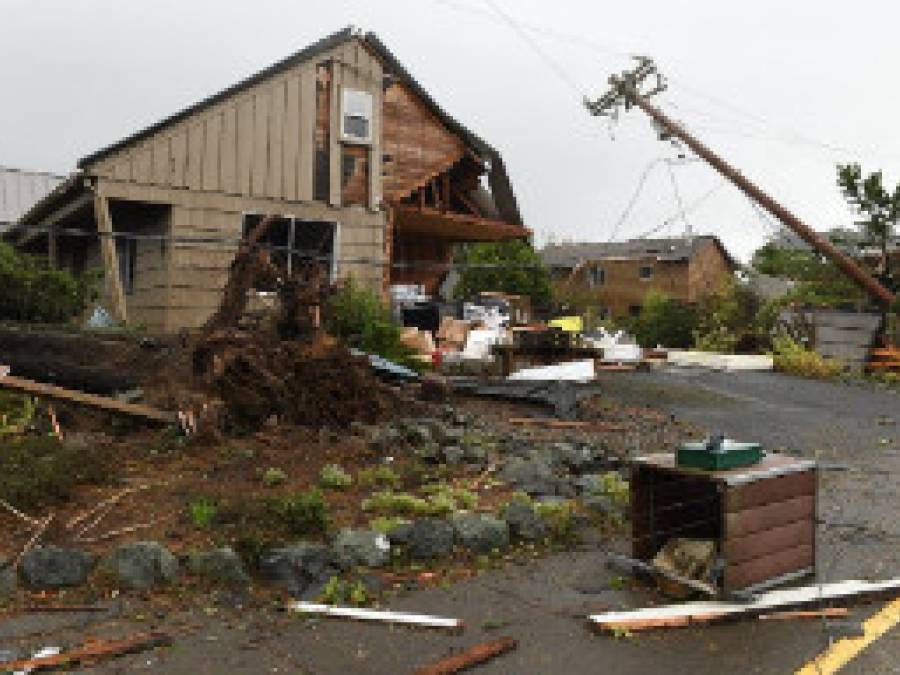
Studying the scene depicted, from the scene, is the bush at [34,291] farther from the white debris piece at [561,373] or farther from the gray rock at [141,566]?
the gray rock at [141,566]

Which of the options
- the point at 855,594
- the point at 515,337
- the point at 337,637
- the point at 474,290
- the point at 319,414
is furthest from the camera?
the point at 474,290

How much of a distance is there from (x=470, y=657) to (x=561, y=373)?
412 inches

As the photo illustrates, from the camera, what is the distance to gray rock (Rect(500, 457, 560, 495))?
6613 mm

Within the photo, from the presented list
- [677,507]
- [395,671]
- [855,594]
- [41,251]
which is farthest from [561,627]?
[41,251]

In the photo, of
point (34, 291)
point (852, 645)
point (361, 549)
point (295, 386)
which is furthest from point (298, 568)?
point (34, 291)

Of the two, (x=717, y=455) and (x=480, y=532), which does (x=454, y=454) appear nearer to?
(x=480, y=532)

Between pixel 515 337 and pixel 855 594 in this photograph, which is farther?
pixel 515 337

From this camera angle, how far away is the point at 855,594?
14.9 feet

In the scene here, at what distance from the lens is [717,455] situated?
4453 mm

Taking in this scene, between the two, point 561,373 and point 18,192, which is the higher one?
point 18,192

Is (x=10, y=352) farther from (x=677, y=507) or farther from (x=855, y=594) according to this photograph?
(x=855, y=594)

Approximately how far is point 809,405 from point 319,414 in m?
9.79

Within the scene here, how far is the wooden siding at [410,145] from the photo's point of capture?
17453mm

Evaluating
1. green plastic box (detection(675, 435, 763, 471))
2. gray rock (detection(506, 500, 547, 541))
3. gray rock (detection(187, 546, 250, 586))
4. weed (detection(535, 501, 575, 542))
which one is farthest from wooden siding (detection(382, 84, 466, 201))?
green plastic box (detection(675, 435, 763, 471))
